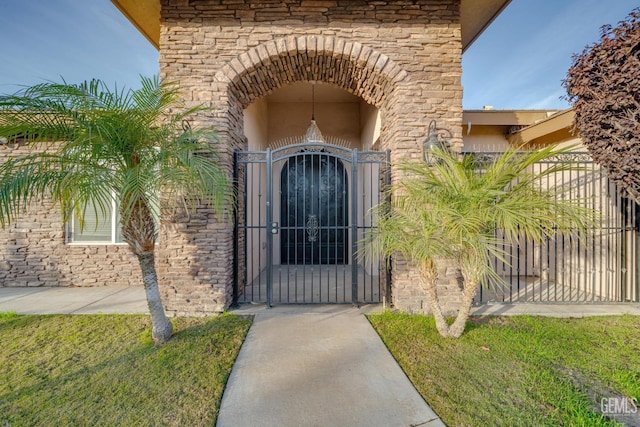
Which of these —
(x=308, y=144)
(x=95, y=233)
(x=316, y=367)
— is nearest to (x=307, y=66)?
(x=308, y=144)

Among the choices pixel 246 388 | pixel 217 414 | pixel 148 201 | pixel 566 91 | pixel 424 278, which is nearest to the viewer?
pixel 217 414

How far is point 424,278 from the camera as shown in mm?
3107

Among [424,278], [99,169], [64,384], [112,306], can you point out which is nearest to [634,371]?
[424,278]

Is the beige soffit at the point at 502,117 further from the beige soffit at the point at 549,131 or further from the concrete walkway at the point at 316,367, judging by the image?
the concrete walkway at the point at 316,367

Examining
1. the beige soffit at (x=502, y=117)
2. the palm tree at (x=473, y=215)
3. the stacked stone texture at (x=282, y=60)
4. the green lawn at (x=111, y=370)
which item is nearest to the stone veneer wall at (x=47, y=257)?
the green lawn at (x=111, y=370)

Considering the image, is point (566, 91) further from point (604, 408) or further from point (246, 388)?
point (246, 388)

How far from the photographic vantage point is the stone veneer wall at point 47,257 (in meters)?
5.35

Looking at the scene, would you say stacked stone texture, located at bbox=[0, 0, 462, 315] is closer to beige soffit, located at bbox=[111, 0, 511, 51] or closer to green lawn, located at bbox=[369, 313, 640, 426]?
beige soffit, located at bbox=[111, 0, 511, 51]

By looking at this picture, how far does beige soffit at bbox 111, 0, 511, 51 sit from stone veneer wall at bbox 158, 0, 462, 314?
53cm

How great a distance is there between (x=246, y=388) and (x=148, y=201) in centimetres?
215

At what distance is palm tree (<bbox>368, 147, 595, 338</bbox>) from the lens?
8.53ft

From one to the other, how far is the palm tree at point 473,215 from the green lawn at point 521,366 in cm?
52

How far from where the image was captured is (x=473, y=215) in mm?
2625

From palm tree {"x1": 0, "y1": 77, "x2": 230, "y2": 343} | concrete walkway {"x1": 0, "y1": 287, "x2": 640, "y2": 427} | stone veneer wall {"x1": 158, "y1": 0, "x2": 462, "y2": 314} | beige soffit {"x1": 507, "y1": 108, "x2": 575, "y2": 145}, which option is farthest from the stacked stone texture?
beige soffit {"x1": 507, "y1": 108, "x2": 575, "y2": 145}
